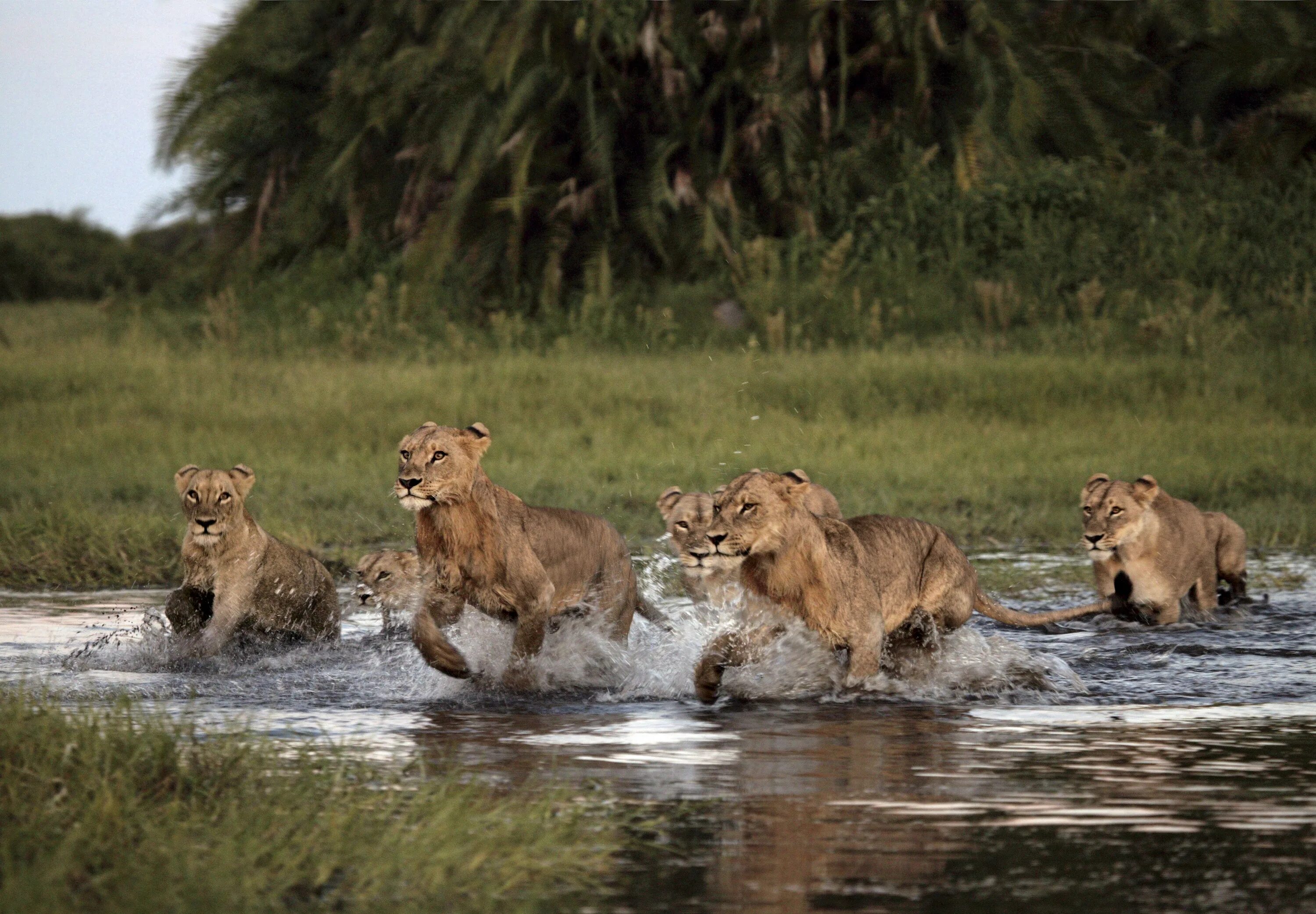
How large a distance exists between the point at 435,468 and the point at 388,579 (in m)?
2.10

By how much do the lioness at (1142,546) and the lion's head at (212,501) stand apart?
3.72 meters

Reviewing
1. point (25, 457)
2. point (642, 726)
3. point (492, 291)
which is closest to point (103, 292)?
point (492, 291)

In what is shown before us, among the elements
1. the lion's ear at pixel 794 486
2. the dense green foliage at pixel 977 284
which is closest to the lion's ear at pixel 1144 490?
the lion's ear at pixel 794 486

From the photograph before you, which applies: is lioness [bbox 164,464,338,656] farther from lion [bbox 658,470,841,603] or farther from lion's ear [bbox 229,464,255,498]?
lion [bbox 658,470,841,603]

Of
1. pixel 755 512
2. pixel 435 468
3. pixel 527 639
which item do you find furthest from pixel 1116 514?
pixel 435 468

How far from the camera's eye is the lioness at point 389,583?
9281 mm

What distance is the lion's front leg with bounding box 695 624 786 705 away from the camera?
7035 millimetres

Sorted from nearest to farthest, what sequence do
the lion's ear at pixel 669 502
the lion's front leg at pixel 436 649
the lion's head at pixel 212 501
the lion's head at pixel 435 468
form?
the lion's front leg at pixel 436 649 → the lion's head at pixel 435 468 → the lion's head at pixel 212 501 → the lion's ear at pixel 669 502

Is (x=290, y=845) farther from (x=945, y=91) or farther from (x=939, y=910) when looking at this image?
(x=945, y=91)

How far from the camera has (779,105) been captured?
18.5m

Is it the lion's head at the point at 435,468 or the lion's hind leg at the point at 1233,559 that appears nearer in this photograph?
the lion's head at the point at 435,468

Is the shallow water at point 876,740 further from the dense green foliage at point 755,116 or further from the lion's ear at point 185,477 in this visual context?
the dense green foliage at point 755,116

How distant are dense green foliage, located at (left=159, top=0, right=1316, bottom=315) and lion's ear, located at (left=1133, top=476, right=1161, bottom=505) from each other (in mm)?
8714

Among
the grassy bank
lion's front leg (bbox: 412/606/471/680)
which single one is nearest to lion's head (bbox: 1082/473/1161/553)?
lion's front leg (bbox: 412/606/471/680)
